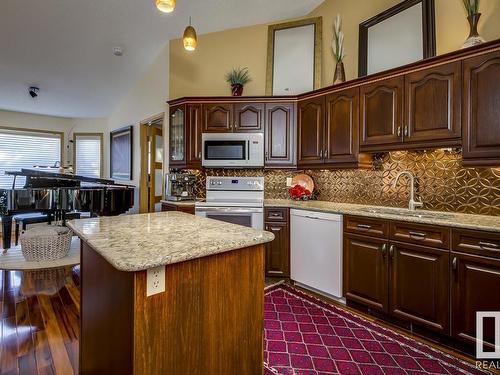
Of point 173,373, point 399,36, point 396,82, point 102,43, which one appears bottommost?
point 173,373

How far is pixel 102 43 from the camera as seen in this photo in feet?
12.3

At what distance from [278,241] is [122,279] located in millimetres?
2203

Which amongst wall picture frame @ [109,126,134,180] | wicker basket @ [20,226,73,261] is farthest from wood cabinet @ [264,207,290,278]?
wall picture frame @ [109,126,134,180]

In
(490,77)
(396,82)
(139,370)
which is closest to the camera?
(139,370)

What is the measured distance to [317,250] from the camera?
8.90ft

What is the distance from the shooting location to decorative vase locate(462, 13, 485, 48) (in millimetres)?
1999

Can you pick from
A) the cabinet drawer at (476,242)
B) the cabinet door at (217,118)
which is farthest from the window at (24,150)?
the cabinet drawer at (476,242)

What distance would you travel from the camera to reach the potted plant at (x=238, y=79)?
11.5 feet

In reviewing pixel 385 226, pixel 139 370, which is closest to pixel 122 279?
pixel 139 370

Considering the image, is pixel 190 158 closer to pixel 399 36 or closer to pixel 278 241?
pixel 278 241

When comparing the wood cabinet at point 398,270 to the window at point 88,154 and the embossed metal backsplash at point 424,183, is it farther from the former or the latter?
the window at point 88,154

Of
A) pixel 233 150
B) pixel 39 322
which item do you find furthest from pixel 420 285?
pixel 39 322

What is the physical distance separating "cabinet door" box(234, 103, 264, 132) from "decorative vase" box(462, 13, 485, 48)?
1973 millimetres

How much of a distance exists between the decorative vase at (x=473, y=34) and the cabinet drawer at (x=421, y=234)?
135 cm
